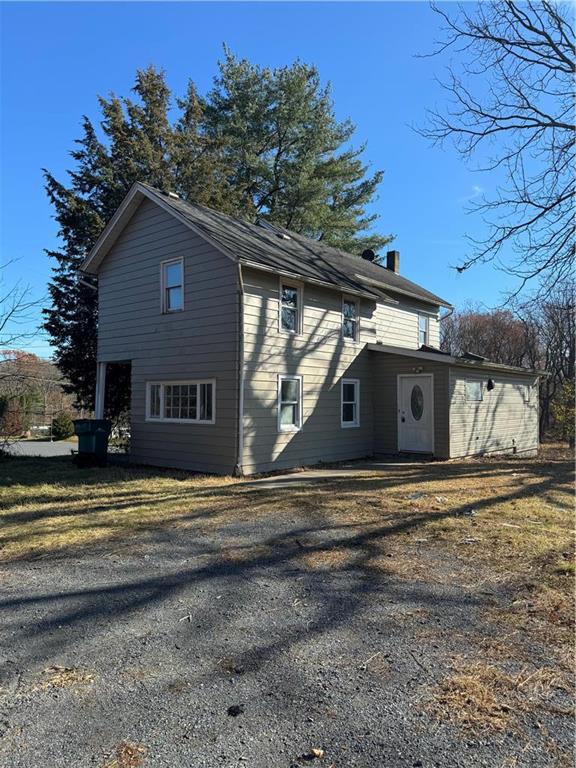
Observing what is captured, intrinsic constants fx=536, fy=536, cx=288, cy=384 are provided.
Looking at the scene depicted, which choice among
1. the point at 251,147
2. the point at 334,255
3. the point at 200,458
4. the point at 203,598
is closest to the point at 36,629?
the point at 203,598

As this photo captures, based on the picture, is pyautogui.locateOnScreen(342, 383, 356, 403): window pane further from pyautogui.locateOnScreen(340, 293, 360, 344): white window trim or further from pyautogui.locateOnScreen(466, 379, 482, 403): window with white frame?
pyautogui.locateOnScreen(466, 379, 482, 403): window with white frame

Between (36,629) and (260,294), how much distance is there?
30.8 ft

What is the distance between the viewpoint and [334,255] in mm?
18766

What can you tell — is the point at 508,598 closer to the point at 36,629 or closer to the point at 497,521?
the point at 497,521

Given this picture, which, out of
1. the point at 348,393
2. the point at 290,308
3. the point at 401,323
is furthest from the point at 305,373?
the point at 401,323

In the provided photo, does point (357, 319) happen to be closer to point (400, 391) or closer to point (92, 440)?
point (400, 391)

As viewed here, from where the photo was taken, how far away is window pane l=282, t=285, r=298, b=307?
43.3ft

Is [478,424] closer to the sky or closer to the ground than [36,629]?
closer to the sky

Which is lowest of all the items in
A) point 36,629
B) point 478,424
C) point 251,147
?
point 36,629

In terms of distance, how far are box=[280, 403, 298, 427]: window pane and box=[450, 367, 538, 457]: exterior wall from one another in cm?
448

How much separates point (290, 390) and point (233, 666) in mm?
10145

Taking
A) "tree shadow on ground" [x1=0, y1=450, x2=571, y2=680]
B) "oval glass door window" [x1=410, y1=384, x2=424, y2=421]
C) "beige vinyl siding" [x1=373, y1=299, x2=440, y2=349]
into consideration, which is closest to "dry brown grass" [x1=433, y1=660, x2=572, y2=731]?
"tree shadow on ground" [x1=0, y1=450, x2=571, y2=680]

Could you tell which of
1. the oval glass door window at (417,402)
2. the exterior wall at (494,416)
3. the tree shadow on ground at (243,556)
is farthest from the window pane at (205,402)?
the exterior wall at (494,416)

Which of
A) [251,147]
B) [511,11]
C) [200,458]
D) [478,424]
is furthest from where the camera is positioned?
[251,147]
